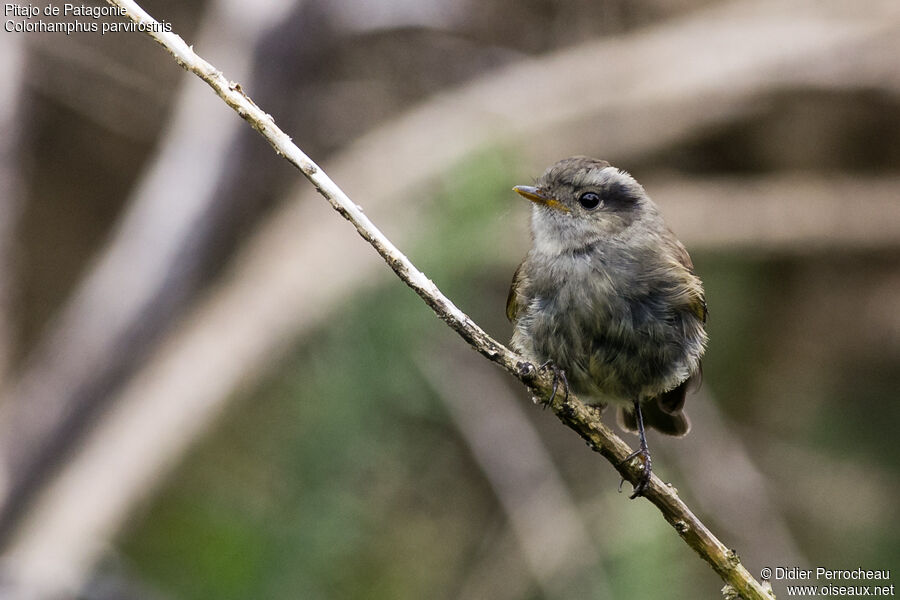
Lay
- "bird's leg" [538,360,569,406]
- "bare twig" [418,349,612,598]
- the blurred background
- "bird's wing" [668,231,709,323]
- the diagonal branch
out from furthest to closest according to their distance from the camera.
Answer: "bare twig" [418,349,612,598]
the blurred background
"bird's wing" [668,231,709,323]
"bird's leg" [538,360,569,406]
the diagonal branch

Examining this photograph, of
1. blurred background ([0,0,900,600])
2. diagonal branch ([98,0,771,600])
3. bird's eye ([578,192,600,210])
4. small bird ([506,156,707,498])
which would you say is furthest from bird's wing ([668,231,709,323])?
diagonal branch ([98,0,771,600])

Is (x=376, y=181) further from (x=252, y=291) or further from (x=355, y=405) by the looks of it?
(x=355, y=405)

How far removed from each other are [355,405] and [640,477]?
196cm

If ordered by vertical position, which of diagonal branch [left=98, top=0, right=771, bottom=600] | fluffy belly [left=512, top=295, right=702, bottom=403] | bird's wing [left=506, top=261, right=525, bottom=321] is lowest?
diagonal branch [left=98, top=0, right=771, bottom=600]

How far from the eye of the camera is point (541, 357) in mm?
3326

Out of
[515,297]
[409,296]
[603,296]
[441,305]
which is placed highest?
[409,296]

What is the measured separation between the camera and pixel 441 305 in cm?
218

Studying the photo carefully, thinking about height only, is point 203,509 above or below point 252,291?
below

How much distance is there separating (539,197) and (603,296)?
1.75ft

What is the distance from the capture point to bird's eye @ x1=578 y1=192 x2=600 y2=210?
363 cm

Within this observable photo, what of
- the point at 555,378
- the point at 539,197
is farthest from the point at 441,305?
the point at 539,197

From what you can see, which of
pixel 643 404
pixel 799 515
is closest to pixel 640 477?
pixel 643 404

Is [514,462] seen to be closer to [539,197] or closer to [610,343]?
[539,197]

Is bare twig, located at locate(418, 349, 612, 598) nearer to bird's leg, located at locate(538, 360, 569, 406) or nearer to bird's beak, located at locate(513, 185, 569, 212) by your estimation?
bird's beak, located at locate(513, 185, 569, 212)
